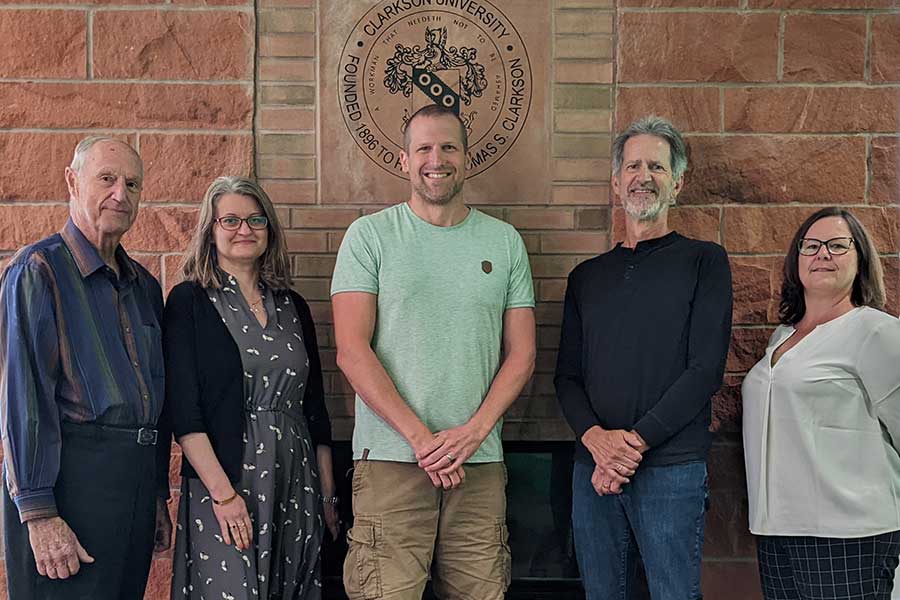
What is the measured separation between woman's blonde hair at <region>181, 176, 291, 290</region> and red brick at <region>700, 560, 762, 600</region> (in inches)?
68.2

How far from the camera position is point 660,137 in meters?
2.51

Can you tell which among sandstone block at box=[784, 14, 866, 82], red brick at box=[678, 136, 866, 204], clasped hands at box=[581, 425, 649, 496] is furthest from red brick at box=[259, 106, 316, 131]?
sandstone block at box=[784, 14, 866, 82]

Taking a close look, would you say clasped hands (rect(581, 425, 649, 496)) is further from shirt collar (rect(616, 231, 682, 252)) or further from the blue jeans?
shirt collar (rect(616, 231, 682, 252))

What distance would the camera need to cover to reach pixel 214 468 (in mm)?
2191

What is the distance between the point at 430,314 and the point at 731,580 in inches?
57.4

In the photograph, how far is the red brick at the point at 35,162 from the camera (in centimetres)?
277

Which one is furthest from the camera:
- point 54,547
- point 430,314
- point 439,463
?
point 430,314

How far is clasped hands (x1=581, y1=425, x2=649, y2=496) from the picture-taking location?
89.2 inches

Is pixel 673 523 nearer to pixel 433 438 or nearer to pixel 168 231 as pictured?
pixel 433 438

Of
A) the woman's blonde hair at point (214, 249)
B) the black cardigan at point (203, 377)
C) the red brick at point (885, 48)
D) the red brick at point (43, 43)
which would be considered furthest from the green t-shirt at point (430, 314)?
the red brick at point (885, 48)

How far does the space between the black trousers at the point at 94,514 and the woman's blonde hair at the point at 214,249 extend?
1.66 feet

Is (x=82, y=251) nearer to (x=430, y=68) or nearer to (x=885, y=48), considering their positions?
(x=430, y=68)

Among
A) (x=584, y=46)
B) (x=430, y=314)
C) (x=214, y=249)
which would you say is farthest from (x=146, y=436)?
(x=584, y=46)

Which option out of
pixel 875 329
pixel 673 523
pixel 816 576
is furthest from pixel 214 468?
pixel 875 329
